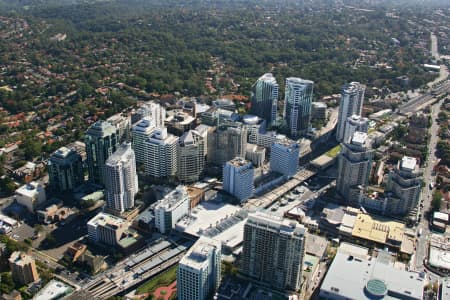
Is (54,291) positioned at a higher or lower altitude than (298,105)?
lower

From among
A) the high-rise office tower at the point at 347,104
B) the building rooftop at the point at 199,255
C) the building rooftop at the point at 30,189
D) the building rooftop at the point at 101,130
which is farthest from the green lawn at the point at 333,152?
the building rooftop at the point at 30,189

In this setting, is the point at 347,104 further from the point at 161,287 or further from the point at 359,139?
the point at 161,287

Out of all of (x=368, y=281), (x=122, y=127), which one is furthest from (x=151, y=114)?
(x=368, y=281)

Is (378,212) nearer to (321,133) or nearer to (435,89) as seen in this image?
(321,133)

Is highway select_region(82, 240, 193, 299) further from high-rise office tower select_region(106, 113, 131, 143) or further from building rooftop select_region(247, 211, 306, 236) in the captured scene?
high-rise office tower select_region(106, 113, 131, 143)

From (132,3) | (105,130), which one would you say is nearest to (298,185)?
(105,130)

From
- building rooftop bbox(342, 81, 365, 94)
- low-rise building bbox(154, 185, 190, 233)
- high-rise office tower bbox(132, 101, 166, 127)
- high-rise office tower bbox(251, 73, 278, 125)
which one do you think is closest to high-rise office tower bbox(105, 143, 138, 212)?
low-rise building bbox(154, 185, 190, 233)
